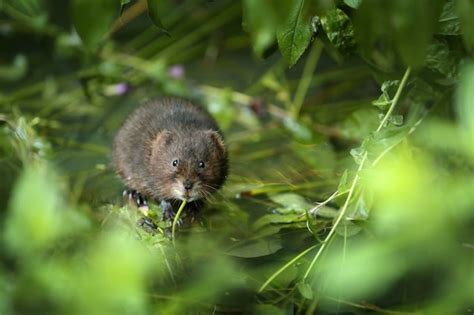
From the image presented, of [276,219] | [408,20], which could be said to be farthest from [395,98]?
[408,20]

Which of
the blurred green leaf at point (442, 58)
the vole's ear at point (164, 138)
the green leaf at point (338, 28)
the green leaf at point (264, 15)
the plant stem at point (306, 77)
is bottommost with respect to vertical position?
the plant stem at point (306, 77)

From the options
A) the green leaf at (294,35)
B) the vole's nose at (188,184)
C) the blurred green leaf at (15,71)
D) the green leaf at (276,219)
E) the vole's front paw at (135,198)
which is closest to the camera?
the green leaf at (294,35)

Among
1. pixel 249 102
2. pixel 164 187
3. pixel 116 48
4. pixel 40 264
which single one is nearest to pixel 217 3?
pixel 116 48

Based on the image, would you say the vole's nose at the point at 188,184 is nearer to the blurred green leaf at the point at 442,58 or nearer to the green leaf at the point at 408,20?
the blurred green leaf at the point at 442,58

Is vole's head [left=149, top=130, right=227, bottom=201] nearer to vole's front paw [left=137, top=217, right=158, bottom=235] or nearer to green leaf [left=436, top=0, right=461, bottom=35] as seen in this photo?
vole's front paw [left=137, top=217, right=158, bottom=235]

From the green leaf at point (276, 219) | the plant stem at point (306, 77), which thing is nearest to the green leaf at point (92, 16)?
the green leaf at point (276, 219)

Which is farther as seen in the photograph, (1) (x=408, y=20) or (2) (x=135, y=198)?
(2) (x=135, y=198)

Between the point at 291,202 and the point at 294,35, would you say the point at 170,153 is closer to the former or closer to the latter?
the point at 291,202
